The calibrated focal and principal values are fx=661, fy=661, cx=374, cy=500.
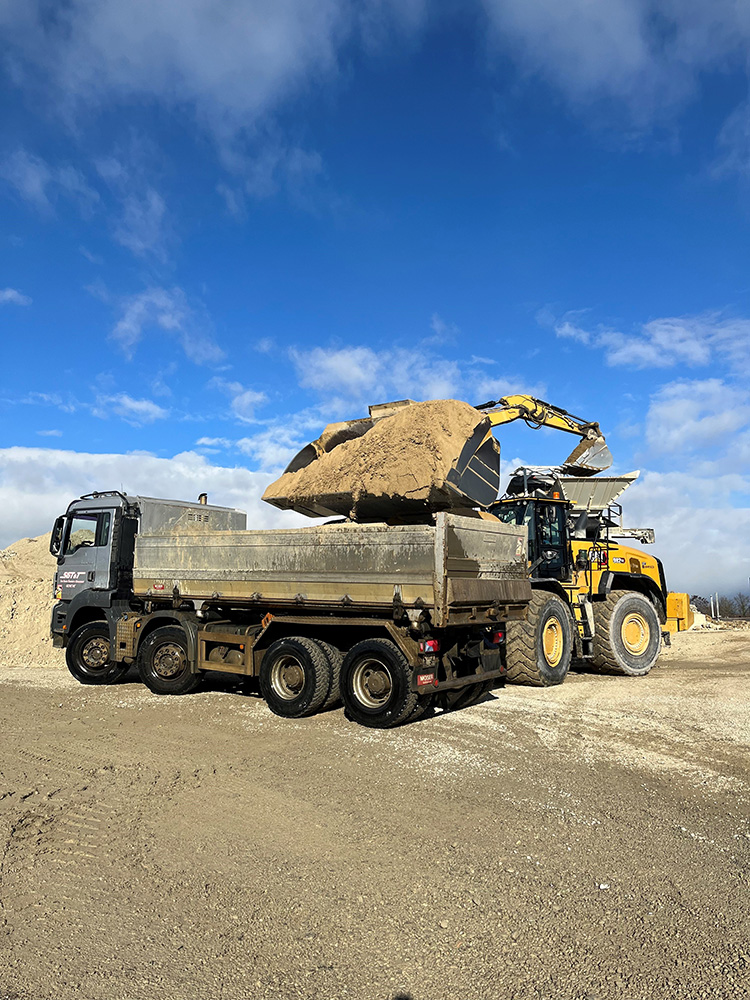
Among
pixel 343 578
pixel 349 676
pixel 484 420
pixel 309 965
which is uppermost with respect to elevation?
pixel 484 420

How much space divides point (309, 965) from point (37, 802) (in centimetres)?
330

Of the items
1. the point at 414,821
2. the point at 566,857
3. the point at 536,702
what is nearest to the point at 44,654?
the point at 536,702

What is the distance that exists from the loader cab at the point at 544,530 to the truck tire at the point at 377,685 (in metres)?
5.31

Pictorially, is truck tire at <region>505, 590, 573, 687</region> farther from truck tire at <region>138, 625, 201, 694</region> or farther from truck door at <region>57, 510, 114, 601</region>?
truck door at <region>57, 510, 114, 601</region>

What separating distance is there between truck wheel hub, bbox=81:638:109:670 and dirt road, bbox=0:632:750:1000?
348cm

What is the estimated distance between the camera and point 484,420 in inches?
360

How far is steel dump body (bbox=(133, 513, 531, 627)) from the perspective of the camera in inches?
307

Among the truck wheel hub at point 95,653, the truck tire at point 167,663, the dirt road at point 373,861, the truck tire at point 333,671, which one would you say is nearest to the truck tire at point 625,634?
the dirt road at point 373,861

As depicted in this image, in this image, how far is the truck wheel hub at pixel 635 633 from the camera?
13250 mm

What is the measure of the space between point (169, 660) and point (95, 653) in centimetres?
203

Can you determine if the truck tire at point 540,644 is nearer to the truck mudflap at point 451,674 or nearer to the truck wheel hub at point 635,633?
Answer: the truck mudflap at point 451,674

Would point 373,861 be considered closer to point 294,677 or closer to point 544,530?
point 294,677

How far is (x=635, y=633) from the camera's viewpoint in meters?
13.4

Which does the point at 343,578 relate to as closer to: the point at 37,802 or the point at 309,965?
the point at 37,802
